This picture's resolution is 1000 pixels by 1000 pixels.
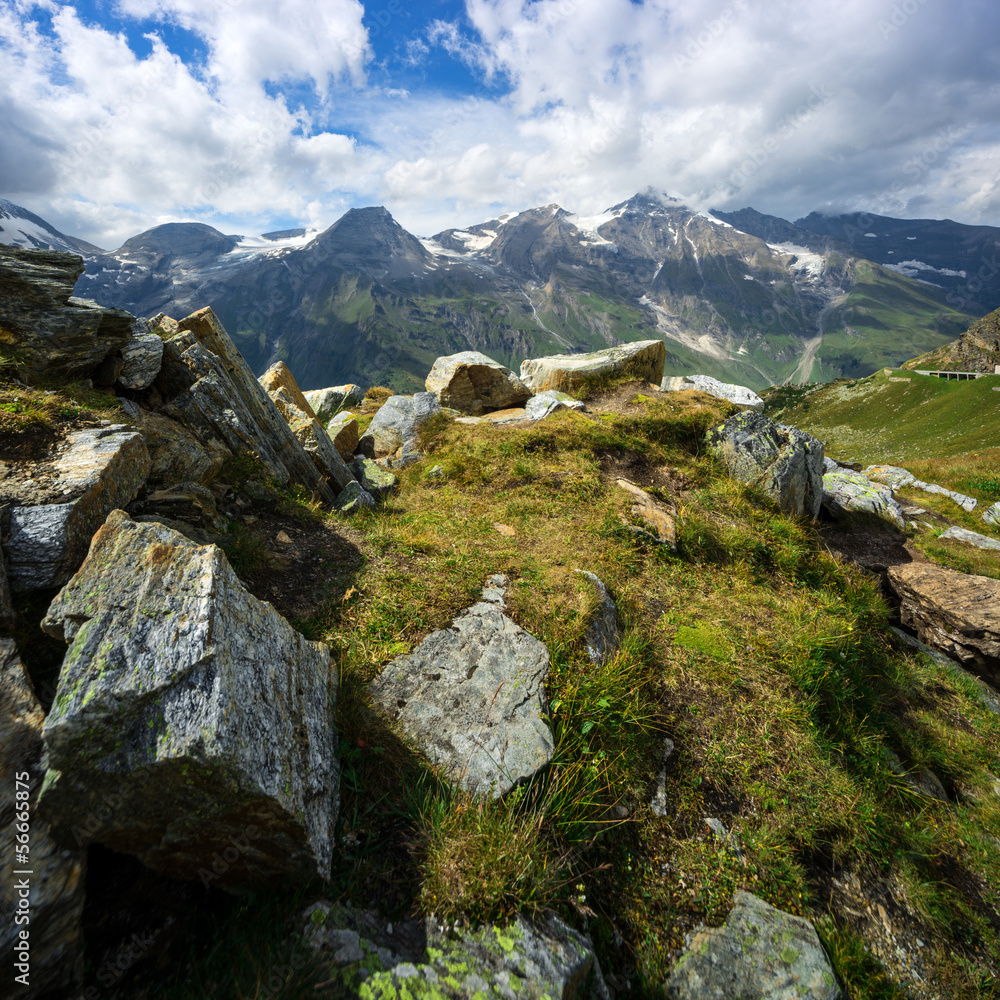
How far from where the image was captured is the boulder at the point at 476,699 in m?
6.16

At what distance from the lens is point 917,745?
9.61 meters

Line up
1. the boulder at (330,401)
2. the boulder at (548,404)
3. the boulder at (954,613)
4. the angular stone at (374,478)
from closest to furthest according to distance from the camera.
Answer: the boulder at (954,613) < the angular stone at (374,478) < the boulder at (548,404) < the boulder at (330,401)

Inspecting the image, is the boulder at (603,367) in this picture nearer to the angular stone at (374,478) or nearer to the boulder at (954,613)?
the angular stone at (374,478)

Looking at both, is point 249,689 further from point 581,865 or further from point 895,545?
point 895,545

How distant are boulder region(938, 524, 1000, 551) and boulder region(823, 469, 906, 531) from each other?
1.86 meters

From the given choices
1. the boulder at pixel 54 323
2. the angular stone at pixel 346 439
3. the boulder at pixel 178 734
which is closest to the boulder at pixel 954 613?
the boulder at pixel 178 734

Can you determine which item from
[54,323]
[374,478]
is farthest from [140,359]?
[374,478]

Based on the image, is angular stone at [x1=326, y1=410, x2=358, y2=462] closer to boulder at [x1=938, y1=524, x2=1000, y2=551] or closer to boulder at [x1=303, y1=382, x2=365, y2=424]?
boulder at [x1=303, y1=382, x2=365, y2=424]

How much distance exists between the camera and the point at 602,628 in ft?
29.5

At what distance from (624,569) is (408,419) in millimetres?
13814

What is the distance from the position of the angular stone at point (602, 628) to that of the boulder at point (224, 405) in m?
8.98

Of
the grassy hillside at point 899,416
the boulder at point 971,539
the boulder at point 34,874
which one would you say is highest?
the boulder at point 34,874

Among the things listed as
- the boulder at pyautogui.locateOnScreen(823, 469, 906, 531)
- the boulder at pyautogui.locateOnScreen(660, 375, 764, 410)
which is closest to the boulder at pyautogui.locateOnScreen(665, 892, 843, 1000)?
the boulder at pyautogui.locateOnScreen(823, 469, 906, 531)

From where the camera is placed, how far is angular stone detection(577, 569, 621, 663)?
8.44m
